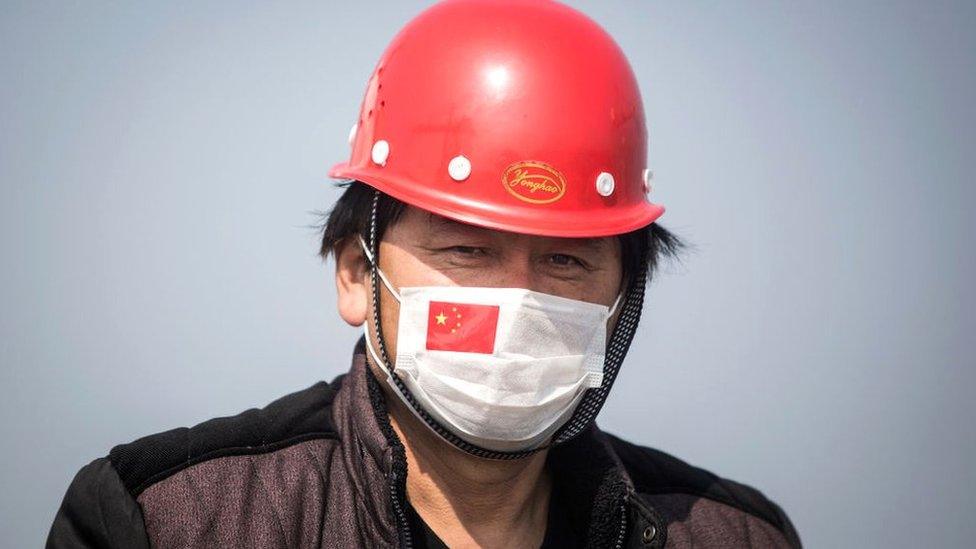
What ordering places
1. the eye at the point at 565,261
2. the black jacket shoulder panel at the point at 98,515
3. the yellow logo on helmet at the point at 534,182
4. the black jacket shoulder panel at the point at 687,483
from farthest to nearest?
the black jacket shoulder panel at the point at 687,483
the eye at the point at 565,261
the yellow logo on helmet at the point at 534,182
the black jacket shoulder panel at the point at 98,515

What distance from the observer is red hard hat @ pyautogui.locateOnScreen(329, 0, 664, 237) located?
280 cm

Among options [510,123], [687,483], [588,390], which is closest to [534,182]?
[510,123]

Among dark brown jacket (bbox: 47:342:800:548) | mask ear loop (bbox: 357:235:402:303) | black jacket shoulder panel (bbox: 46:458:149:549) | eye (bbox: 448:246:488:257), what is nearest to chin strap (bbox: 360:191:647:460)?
mask ear loop (bbox: 357:235:402:303)

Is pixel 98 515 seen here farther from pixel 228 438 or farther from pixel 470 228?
pixel 470 228

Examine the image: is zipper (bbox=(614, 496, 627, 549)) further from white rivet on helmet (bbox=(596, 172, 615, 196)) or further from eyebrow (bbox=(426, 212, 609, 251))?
white rivet on helmet (bbox=(596, 172, 615, 196))

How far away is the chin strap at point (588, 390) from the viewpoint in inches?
113

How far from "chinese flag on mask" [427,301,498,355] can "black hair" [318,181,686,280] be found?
35 centimetres

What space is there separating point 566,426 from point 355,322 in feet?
2.23

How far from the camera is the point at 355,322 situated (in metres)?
3.03

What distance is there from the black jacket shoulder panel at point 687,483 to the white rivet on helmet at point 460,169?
4.23 feet

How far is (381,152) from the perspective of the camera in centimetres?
299

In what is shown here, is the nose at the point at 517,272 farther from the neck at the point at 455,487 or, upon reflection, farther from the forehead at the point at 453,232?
the neck at the point at 455,487

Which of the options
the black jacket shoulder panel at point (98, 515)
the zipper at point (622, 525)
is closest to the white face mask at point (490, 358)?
the zipper at point (622, 525)

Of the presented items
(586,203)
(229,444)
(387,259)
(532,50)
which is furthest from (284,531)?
(532,50)
